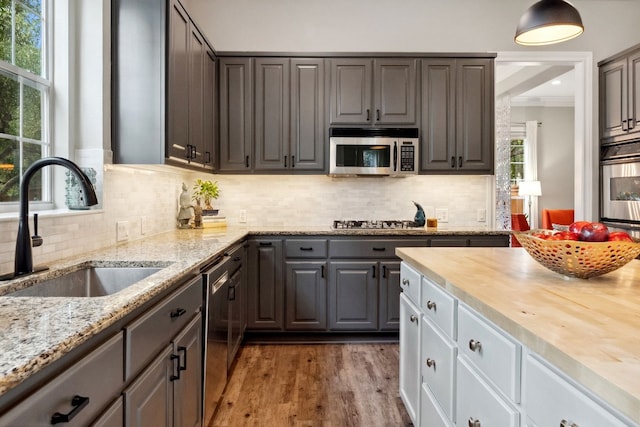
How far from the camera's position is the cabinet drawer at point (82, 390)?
73 cm

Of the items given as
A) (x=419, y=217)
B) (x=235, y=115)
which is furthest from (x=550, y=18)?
(x=235, y=115)

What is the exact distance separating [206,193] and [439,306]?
2.60 metres

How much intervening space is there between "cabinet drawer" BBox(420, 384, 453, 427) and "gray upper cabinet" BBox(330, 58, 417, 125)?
8.09 feet

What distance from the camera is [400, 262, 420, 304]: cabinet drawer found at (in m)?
1.94

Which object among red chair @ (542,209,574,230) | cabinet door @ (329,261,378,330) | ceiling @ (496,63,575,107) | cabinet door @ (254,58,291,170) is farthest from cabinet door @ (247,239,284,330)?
red chair @ (542,209,574,230)

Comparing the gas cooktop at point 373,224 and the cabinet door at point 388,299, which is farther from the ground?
the gas cooktop at point 373,224

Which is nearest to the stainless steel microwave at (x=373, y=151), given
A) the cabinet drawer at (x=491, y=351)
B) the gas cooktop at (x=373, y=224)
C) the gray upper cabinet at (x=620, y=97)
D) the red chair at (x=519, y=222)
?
the gas cooktop at (x=373, y=224)

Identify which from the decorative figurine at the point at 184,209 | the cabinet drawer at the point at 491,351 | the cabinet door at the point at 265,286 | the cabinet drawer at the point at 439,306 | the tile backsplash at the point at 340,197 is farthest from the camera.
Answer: the tile backsplash at the point at 340,197

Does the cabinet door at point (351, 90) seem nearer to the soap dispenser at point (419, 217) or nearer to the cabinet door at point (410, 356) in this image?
the soap dispenser at point (419, 217)

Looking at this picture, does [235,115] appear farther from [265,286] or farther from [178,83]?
[265,286]

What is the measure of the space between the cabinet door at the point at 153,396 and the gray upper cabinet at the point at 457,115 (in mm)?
2849

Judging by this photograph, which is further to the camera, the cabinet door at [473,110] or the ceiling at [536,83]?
the ceiling at [536,83]

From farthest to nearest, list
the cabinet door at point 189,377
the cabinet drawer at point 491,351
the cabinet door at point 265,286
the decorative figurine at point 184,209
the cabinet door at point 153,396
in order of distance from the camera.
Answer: the decorative figurine at point 184,209, the cabinet door at point 265,286, the cabinet door at point 189,377, the cabinet door at point 153,396, the cabinet drawer at point 491,351

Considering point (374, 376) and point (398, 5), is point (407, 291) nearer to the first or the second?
point (374, 376)
